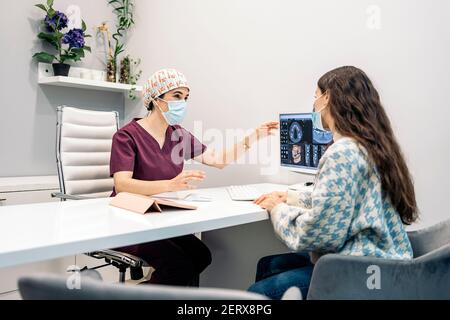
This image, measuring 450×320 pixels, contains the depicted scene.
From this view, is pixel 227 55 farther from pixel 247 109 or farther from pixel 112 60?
pixel 112 60

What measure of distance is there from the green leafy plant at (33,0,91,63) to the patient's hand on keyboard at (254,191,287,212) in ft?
6.34

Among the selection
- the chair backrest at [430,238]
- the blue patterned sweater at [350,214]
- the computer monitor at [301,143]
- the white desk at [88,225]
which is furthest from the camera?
the computer monitor at [301,143]

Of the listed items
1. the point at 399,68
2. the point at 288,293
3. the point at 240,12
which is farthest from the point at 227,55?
the point at 288,293

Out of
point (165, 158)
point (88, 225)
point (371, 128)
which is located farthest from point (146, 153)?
point (371, 128)

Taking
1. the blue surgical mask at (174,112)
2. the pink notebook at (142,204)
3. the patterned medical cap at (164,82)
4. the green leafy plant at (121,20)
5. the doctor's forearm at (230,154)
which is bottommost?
the pink notebook at (142,204)

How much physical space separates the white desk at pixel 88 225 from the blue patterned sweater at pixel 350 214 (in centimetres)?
30

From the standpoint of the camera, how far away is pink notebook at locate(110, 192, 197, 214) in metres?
1.20

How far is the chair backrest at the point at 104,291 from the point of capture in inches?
17.5

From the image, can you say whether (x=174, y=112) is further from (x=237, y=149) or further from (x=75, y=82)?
(x=75, y=82)

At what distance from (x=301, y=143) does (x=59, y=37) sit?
1854 mm

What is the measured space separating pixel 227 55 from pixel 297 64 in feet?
1.72

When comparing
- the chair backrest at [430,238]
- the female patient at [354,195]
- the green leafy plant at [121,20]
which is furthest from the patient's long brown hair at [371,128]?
the green leafy plant at [121,20]

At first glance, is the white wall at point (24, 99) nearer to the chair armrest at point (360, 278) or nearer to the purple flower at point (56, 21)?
the purple flower at point (56, 21)

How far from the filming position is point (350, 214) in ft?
Answer: 3.34
